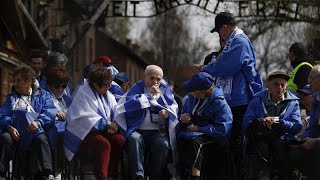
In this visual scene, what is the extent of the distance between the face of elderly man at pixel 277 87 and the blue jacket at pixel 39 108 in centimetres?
300

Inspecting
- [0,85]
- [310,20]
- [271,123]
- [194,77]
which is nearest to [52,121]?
[194,77]

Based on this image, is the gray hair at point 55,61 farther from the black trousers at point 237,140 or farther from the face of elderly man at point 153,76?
the black trousers at point 237,140

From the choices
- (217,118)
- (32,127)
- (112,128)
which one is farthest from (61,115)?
(217,118)

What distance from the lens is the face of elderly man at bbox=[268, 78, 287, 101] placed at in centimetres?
1377

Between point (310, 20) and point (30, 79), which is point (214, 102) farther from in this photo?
point (310, 20)

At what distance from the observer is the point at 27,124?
47.1 ft

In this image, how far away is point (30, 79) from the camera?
14.5 meters

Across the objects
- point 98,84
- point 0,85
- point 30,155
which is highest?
point 98,84

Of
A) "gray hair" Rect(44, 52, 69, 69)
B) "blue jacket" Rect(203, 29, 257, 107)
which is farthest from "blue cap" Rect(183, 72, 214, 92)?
"gray hair" Rect(44, 52, 69, 69)

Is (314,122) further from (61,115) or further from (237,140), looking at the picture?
(61,115)

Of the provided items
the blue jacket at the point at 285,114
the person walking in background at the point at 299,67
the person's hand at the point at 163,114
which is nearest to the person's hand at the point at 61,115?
the person's hand at the point at 163,114

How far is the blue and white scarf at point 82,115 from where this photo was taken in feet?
46.9

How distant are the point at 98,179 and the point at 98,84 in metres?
1.31

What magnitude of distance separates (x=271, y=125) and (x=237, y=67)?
1206mm
